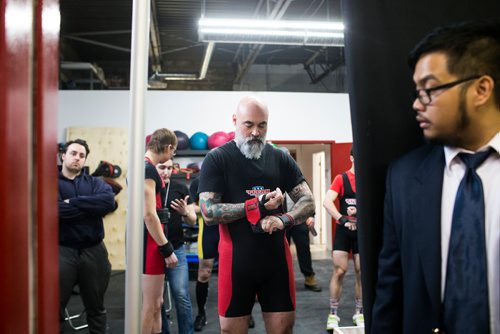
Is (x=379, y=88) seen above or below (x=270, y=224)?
above

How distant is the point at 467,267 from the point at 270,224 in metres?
1.13

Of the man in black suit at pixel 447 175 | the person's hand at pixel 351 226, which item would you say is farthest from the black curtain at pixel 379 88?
the person's hand at pixel 351 226

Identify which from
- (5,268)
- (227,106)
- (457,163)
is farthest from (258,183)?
(227,106)

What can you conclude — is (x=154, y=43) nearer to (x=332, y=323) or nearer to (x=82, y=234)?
(x=82, y=234)

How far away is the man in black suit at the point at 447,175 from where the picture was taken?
0.99 meters

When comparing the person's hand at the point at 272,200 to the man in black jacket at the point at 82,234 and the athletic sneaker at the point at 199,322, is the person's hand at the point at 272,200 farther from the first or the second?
the athletic sneaker at the point at 199,322

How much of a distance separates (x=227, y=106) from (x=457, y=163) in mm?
6469

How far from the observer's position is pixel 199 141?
686cm

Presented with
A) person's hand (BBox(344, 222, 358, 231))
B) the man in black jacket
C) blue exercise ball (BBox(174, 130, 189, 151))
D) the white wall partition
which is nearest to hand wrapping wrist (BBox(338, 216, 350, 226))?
person's hand (BBox(344, 222, 358, 231))

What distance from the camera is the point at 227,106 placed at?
7.38m

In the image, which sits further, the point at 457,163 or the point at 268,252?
the point at 268,252

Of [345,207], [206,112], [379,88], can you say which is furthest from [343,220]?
[206,112]

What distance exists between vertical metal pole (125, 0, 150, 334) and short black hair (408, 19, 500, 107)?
710mm

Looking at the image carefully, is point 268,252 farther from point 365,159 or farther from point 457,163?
point 457,163
